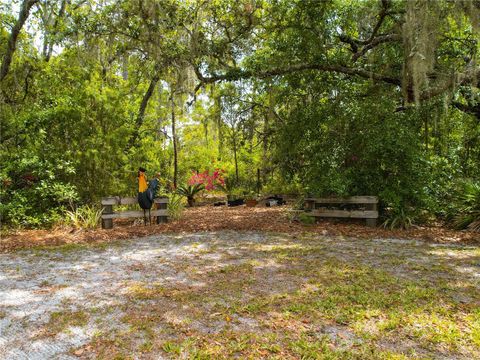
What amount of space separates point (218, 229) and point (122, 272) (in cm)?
340

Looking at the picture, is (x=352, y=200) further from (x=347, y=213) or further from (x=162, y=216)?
(x=162, y=216)

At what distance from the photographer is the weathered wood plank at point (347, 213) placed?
761 cm

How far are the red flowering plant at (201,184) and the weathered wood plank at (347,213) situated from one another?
252 inches

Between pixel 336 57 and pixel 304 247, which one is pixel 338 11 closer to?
pixel 336 57

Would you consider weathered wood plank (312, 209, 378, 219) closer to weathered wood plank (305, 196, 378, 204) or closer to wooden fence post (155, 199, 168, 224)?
weathered wood plank (305, 196, 378, 204)

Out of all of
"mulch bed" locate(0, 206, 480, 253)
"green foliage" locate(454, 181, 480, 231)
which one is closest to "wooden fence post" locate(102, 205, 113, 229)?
"mulch bed" locate(0, 206, 480, 253)

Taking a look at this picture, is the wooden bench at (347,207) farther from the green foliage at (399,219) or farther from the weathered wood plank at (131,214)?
the weathered wood plank at (131,214)

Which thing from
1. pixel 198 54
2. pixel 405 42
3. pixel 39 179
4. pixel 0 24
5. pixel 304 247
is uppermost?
pixel 0 24

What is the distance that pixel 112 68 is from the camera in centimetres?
1237

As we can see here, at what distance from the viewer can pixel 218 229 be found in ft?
25.6

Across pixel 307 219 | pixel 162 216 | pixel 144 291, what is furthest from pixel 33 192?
pixel 307 219

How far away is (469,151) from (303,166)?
515 cm

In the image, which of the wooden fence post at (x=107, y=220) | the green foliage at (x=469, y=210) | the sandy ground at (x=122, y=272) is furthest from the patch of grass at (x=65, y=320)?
the green foliage at (x=469, y=210)

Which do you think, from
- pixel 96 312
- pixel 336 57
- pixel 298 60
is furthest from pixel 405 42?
pixel 96 312
